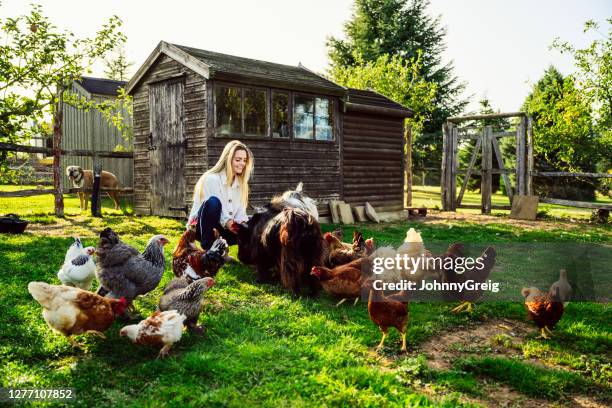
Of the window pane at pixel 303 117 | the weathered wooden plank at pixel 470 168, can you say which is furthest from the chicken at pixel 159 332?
the weathered wooden plank at pixel 470 168

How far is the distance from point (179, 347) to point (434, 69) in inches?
1094

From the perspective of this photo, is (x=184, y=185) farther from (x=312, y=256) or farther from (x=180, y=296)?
(x=180, y=296)

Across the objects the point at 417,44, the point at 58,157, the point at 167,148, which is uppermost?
the point at 417,44

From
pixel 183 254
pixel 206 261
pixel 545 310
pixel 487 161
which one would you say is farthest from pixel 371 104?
pixel 545 310

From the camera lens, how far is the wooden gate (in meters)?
13.9

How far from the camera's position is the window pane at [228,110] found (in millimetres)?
10227

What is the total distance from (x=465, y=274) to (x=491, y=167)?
11289 millimetres

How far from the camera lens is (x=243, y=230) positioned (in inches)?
224

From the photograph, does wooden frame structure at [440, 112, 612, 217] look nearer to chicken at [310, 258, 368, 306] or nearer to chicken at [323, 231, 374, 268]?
chicken at [323, 231, 374, 268]

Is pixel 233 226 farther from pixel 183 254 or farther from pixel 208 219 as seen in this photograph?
pixel 183 254

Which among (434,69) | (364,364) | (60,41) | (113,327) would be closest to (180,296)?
(113,327)

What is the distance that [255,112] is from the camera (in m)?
10.8

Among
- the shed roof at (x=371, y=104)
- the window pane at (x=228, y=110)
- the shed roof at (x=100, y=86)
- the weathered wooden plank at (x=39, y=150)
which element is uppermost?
the shed roof at (x=100, y=86)

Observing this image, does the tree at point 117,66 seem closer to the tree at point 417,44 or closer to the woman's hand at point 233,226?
the tree at point 417,44
